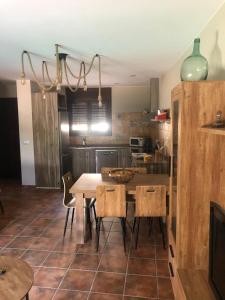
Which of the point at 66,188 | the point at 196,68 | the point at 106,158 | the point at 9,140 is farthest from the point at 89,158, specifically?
the point at 196,68

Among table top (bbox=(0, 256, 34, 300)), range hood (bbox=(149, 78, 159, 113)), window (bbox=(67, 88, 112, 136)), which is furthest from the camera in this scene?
window (bbox=(67, 88, 112, 136))

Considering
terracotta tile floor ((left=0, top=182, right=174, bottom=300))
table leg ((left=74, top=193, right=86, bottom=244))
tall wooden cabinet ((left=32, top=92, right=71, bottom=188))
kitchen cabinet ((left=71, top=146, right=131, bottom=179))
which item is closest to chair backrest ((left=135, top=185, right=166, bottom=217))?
terracotta tile floor ((left=0, top=182, right=174, bottom=300))

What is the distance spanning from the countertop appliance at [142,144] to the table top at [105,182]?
2527mm

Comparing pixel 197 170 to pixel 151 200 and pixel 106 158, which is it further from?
pixel 106 158

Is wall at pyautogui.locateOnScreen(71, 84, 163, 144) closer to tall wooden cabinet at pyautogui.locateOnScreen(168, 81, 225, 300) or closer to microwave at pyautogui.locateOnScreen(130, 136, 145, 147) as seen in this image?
microwave at pyautogui.locateOnScreen(130, 136, 145, 147)

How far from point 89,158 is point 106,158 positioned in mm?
461

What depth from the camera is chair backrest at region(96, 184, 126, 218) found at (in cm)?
292

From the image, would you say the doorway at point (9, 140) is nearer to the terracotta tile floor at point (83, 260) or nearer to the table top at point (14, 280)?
the terracotta tile floor at point (83, 260)

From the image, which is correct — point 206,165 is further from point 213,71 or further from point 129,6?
point 129,6

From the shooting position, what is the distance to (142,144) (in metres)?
6.22

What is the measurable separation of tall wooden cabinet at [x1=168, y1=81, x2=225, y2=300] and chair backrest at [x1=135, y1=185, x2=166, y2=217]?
1.07 m

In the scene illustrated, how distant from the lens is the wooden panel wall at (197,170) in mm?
1713

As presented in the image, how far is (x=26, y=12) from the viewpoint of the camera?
2037mm

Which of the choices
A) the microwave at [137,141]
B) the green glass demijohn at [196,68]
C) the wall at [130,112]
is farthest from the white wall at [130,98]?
the green glass demijohn at [196,68]
